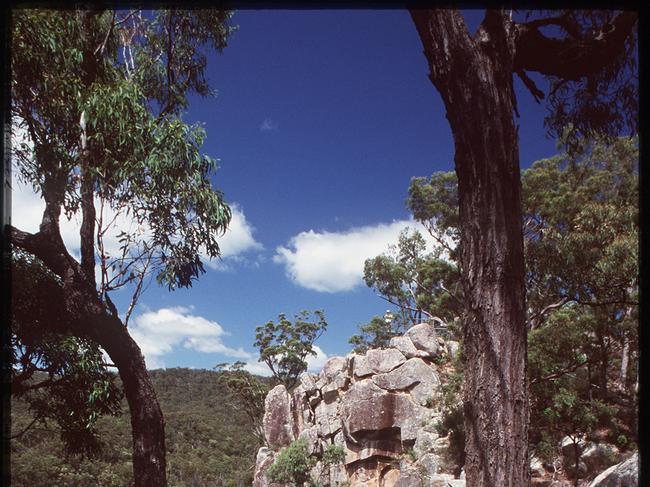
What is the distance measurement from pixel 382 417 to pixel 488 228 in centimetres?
1537

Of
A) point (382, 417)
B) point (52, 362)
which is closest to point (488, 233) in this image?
point (52, 362)

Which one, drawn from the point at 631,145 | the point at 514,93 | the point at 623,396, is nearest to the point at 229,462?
the point at 623,396

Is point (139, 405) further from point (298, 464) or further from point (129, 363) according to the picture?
point (298, 464)

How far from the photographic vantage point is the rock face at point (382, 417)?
1509 centimetres

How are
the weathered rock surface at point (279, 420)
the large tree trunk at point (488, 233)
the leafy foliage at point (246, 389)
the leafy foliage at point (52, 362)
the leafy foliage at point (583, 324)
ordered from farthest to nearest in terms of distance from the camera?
the leafy foliage at point (246, 389) < the weathered rock surface at point (279, 420) < the leafy foliage at point (583, 324) < the leafy foliage at point (52, 362) < the large tree trunk at point (488, 233)

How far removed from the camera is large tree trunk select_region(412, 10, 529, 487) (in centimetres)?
186

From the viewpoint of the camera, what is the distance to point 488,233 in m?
2.02

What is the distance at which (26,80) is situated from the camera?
4043mm

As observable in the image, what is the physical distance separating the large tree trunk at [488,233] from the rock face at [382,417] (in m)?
12.9

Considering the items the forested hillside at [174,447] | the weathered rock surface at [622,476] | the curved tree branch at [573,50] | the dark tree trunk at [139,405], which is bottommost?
the forested hillside at [174,447]

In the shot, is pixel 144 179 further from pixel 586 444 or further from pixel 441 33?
pixel 586 444

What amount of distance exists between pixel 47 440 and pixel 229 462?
44.3 ft

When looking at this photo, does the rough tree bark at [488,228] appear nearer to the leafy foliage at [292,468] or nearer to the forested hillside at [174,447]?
the forested hillside at [174,447]

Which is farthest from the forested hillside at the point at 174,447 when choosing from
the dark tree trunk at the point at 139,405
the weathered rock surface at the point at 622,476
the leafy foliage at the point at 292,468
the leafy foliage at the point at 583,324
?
the leafy foliage at the point at 583,324
